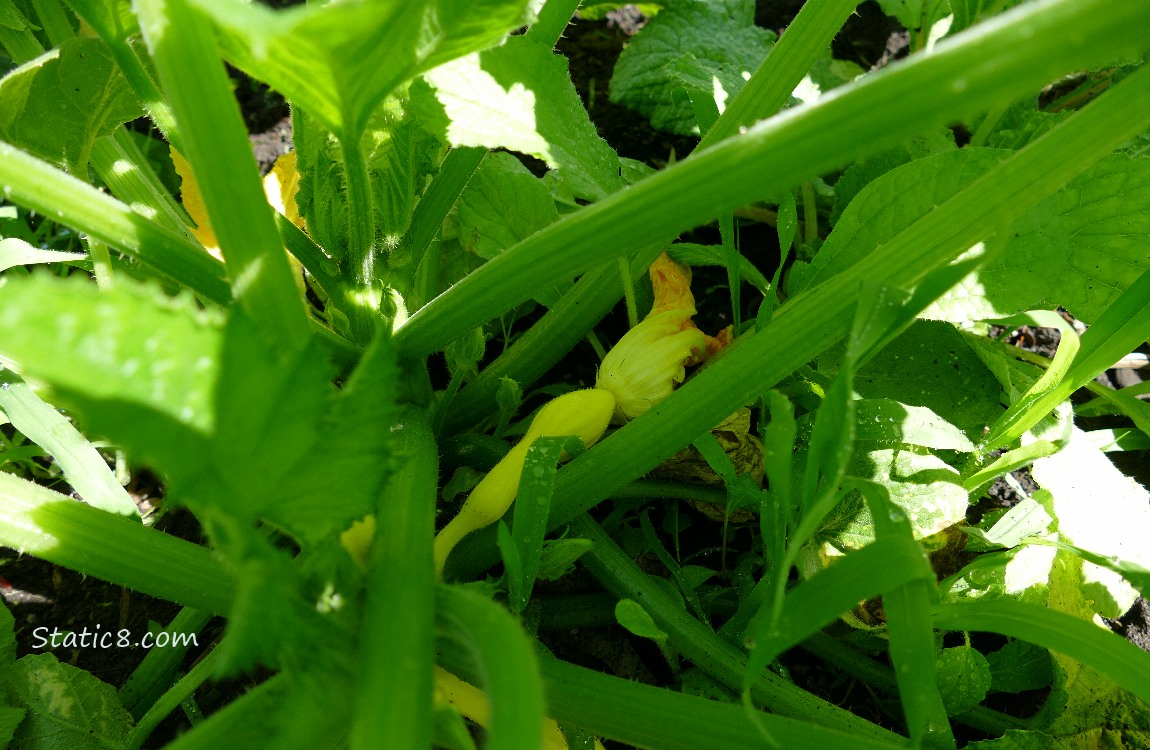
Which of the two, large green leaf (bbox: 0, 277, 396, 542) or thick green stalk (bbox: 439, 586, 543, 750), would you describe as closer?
large green leaf (bbox: 0, 277, 396, 542)

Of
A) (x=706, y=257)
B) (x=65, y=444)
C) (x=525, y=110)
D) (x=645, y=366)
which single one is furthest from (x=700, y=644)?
(x=65, y=444)

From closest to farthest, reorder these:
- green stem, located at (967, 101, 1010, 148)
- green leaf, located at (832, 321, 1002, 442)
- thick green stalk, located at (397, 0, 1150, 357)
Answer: thick green stalk, located at (397, 0, 1150, 357) → green leaf, located at (832, 321, 1002, 442) → green stem, located at (967, 101, 1010, 148)

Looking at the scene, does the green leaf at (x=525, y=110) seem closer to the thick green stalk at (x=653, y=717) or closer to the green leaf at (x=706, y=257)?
the green leaf at (x=706, y=257)

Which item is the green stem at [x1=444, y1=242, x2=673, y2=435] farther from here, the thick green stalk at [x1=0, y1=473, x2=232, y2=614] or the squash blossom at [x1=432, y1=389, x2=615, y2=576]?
the thick green stalk at [x1=0, y1=473, x2=232, y2=614]

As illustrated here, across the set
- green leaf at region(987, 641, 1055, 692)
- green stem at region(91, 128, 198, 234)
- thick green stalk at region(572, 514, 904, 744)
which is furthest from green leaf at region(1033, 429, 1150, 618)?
green stem at region(91, 128, 198, 234)

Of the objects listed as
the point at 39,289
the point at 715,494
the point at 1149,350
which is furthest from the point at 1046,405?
the point at 39,289

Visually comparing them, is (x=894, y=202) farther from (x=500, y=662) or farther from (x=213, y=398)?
(x=213, y=398)
